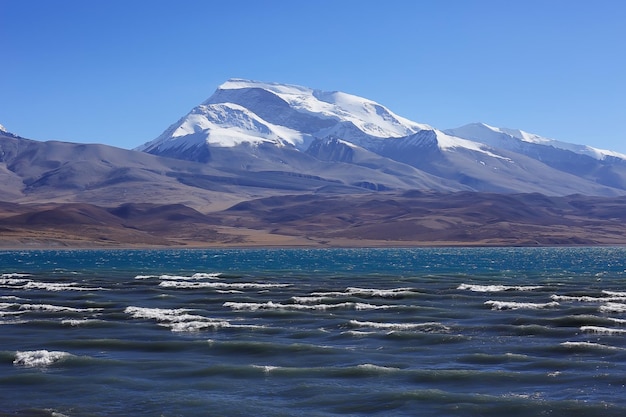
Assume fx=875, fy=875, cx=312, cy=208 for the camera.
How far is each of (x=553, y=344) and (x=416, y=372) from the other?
9047 mm

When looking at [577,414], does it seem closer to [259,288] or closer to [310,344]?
[310,344]

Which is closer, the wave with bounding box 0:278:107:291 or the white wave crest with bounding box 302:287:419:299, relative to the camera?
the white wave crest with bounding box 302:287:419:299

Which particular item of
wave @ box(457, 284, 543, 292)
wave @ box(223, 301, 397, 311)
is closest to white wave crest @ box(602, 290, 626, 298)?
wave @ box(457, 284, 543, 292)

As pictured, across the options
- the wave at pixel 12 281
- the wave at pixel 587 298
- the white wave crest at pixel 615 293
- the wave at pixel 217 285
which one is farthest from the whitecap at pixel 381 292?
the wave at pixel 12 281

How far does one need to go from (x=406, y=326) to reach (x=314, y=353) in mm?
9114

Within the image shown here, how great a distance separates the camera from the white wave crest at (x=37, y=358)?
113 feet

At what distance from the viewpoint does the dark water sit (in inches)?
1113

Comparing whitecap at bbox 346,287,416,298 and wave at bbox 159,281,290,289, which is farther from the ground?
whitecap at bbox 346,287,416,298

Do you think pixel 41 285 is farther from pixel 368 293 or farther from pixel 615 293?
pixel 615 293

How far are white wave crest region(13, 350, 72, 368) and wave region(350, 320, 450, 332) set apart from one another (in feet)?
52.0

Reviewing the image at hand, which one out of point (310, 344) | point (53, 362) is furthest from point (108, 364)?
point (310, 344)

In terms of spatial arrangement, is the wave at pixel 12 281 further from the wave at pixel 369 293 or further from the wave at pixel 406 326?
the wave at pixel 406 326

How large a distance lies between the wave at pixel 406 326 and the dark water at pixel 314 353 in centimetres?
15

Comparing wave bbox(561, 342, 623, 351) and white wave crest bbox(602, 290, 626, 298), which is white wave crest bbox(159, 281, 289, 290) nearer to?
white wave crest bbox(602, 290, 626, 298)
